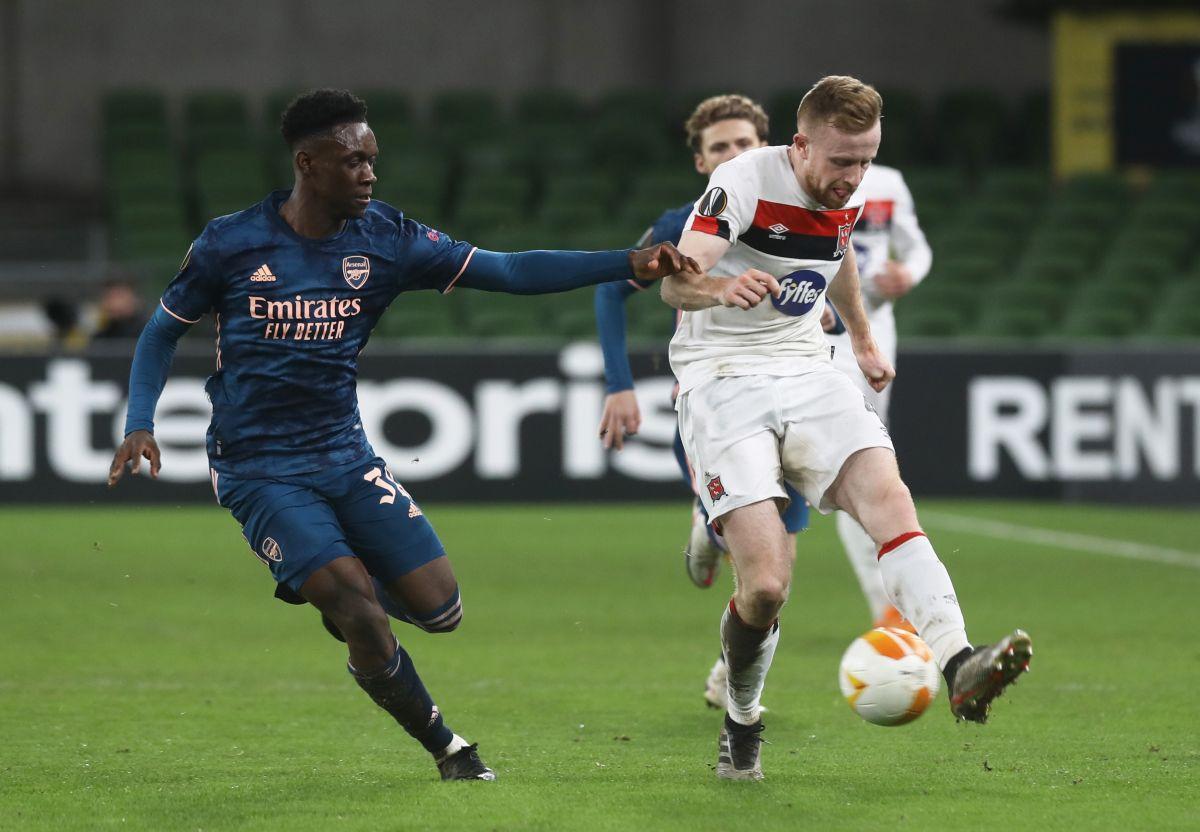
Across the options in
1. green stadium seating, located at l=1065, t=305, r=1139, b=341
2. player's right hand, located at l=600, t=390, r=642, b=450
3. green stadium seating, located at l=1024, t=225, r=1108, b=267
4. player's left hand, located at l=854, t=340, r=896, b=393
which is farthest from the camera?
green stadium seating, located at l=1024, t=225, r=1108, b=267

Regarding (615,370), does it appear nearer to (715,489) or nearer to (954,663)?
(715,489)

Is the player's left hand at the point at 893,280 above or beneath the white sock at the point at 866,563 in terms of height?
above

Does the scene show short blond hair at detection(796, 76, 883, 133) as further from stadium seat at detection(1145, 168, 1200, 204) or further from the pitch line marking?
stadium seat at detection(1145, 168, 1200, 204)

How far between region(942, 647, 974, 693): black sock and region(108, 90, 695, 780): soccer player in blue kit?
4.37 feet

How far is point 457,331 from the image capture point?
56.7 feet

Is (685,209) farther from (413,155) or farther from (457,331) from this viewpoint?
(413,155)

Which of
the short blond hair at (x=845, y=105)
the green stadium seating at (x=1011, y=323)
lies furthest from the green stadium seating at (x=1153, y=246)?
the short blond hair at (x=845, y=105)

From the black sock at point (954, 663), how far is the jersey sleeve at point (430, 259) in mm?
1831

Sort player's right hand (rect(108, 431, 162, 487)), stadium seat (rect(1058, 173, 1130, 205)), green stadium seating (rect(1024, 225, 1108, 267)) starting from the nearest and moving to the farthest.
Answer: player's right hand (rect(108, 431, 162, 487)) < green stadium seating (rect(1024, 225, 1108, 267)) < stadium seat (rect(1058, 173, 1130, 205))

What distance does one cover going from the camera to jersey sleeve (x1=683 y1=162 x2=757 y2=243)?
5.40m

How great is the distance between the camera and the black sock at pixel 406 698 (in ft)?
17.4

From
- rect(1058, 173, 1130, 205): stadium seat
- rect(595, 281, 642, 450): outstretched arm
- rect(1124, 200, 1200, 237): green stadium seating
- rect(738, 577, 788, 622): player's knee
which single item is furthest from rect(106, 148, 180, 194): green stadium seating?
rect(738, 577, 788, 622): player's knee

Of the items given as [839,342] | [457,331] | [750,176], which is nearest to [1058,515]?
[457,331]

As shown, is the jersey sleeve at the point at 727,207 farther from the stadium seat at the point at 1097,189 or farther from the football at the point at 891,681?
the stadium seat at the point at 1097,189
